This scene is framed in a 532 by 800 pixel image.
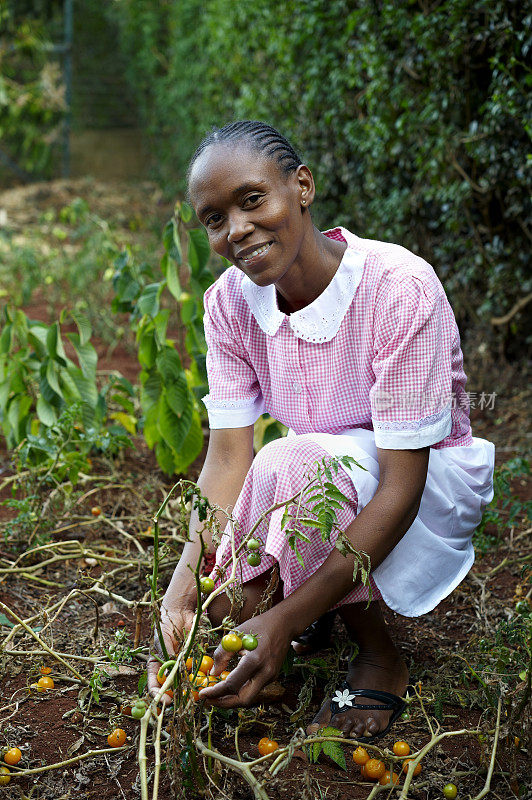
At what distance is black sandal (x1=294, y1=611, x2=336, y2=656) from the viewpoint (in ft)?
6.23

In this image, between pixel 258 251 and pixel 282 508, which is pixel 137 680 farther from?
pixel 258 251

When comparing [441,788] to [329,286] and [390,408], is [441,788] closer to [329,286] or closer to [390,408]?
[390,408]

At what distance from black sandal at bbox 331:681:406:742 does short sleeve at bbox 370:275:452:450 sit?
490mm

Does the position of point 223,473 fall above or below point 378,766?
above

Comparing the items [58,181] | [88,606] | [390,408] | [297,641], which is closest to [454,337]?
→ [390,408]

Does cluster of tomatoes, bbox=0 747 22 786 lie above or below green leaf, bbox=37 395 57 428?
above

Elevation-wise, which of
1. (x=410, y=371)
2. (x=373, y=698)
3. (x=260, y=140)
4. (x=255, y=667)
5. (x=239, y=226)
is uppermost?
(x=260, y=140)

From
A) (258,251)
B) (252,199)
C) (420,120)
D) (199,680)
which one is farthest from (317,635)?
(420,120)

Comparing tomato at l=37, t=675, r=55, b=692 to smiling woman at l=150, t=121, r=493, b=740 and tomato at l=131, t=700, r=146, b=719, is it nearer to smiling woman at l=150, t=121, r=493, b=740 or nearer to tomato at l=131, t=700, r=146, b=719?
smiling woman at l=150, t=121, r=493, b=740

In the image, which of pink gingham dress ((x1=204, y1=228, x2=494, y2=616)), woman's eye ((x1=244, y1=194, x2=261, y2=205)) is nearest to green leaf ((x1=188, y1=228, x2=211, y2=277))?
pink gingham dress ((x1=204, y1=228, x2=494, y2=616))

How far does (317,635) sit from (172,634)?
428 millimetres

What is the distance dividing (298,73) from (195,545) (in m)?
3.38

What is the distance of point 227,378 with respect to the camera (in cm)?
193

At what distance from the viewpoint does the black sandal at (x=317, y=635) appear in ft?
6.23
